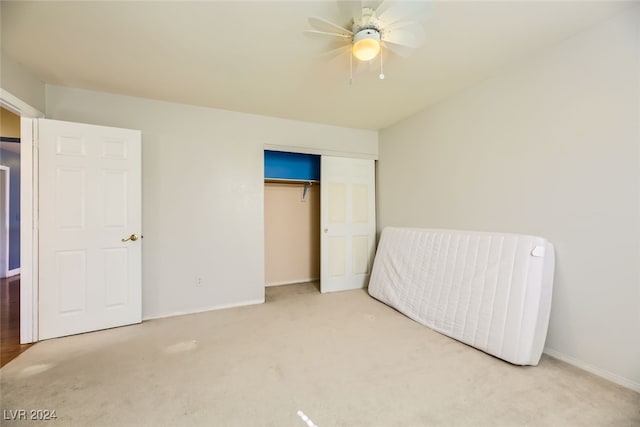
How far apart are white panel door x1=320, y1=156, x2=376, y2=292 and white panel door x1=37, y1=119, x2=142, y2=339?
2.36 metres

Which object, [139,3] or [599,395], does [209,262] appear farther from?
[599,395]

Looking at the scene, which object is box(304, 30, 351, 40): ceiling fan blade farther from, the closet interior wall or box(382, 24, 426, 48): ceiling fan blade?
the closet interior wall

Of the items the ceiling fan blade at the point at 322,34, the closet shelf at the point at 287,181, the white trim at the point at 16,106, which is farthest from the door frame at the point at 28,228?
the ceiling fan blade at the point at 322,34

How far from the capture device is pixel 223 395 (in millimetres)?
1657

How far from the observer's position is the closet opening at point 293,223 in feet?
13.6

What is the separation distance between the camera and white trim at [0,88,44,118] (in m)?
2.13

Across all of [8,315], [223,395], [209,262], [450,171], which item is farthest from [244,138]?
[8,315]

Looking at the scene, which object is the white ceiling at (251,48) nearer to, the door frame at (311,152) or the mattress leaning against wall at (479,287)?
the door frame at (311,152)

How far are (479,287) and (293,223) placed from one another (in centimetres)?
292

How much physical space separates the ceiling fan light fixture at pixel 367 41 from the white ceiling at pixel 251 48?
24 cm

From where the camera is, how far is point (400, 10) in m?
1.56

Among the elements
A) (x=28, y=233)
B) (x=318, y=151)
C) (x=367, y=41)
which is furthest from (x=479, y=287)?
(x=28, y=233)

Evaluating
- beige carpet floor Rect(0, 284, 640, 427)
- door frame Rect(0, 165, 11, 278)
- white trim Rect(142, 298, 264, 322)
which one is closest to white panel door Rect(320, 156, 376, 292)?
white trim Rect(142, 298, 264, 322)

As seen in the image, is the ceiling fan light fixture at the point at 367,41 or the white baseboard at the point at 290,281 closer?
the ceiling fan light fixture at the point at 367,41
